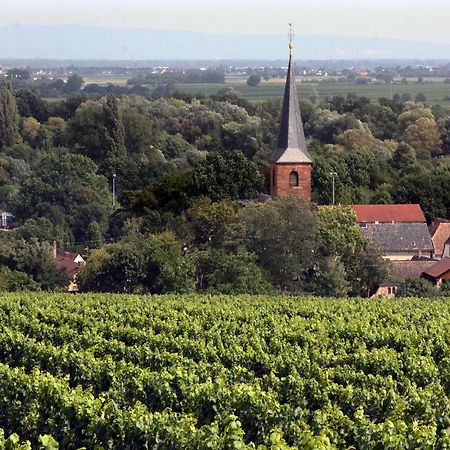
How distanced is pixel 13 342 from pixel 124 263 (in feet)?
71.7

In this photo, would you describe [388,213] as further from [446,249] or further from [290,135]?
[290,135]

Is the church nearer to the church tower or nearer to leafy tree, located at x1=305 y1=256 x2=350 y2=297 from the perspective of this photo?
the church tower

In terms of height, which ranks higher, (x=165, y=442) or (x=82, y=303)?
(x=165, y=442)

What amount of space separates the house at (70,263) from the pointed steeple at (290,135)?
10406 millimetres

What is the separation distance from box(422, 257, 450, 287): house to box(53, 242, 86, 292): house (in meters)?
15.3

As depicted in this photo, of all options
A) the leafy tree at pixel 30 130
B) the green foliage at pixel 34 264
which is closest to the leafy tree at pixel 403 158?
the leafy tree at pixel 30 130

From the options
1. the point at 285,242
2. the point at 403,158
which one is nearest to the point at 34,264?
the point at 285,242

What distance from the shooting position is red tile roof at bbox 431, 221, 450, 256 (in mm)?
67556

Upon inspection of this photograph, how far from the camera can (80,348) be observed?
3184 cm

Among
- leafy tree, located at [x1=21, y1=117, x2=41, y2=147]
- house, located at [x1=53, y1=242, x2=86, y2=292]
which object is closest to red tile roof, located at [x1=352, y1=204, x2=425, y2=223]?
house, located at [x1=53, y1=242, x2=86, y2=292]

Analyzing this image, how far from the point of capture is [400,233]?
67250mm

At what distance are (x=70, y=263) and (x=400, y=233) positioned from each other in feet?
54.3

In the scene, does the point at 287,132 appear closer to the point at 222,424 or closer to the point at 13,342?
the point at 13,342

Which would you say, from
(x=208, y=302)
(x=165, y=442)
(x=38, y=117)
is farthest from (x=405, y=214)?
(x=38, y=117)
